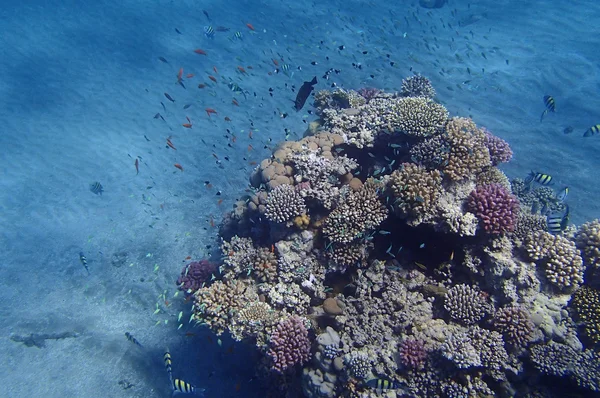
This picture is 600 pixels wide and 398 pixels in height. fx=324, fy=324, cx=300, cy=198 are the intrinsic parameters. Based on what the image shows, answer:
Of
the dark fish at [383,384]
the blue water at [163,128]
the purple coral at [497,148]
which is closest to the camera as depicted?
the dark fish at [383,384]

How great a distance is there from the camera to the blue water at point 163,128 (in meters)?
9.11

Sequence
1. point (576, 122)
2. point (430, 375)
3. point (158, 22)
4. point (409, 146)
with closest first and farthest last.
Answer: point (430, 375), point (409, 146), point (576, 122), point (158, 22)

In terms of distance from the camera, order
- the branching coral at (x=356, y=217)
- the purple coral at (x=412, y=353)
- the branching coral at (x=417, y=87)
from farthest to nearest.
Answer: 1. the branching coral at (x=417, y=87)
2. the branching coral at (x=356, y=217)
3. the purple coral at (x=412, y=353)

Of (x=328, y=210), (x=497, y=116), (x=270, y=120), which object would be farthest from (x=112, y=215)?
(x=497, y=116)

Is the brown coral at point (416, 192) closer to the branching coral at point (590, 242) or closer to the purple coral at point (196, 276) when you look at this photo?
the branching coral at point (590, 242)

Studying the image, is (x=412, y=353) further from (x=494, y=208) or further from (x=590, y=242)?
(x=590, y=242)

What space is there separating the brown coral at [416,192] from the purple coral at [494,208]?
28.2 inches

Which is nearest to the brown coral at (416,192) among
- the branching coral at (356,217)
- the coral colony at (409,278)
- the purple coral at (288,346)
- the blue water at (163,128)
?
the coral colony at (409,278)

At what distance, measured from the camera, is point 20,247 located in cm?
1170

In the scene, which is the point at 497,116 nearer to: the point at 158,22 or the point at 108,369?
the point at 108,369

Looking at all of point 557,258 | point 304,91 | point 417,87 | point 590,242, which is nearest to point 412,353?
point 557,258

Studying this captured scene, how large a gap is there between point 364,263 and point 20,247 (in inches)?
495

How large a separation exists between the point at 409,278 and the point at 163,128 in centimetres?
1512

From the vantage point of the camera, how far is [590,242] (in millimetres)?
6113
